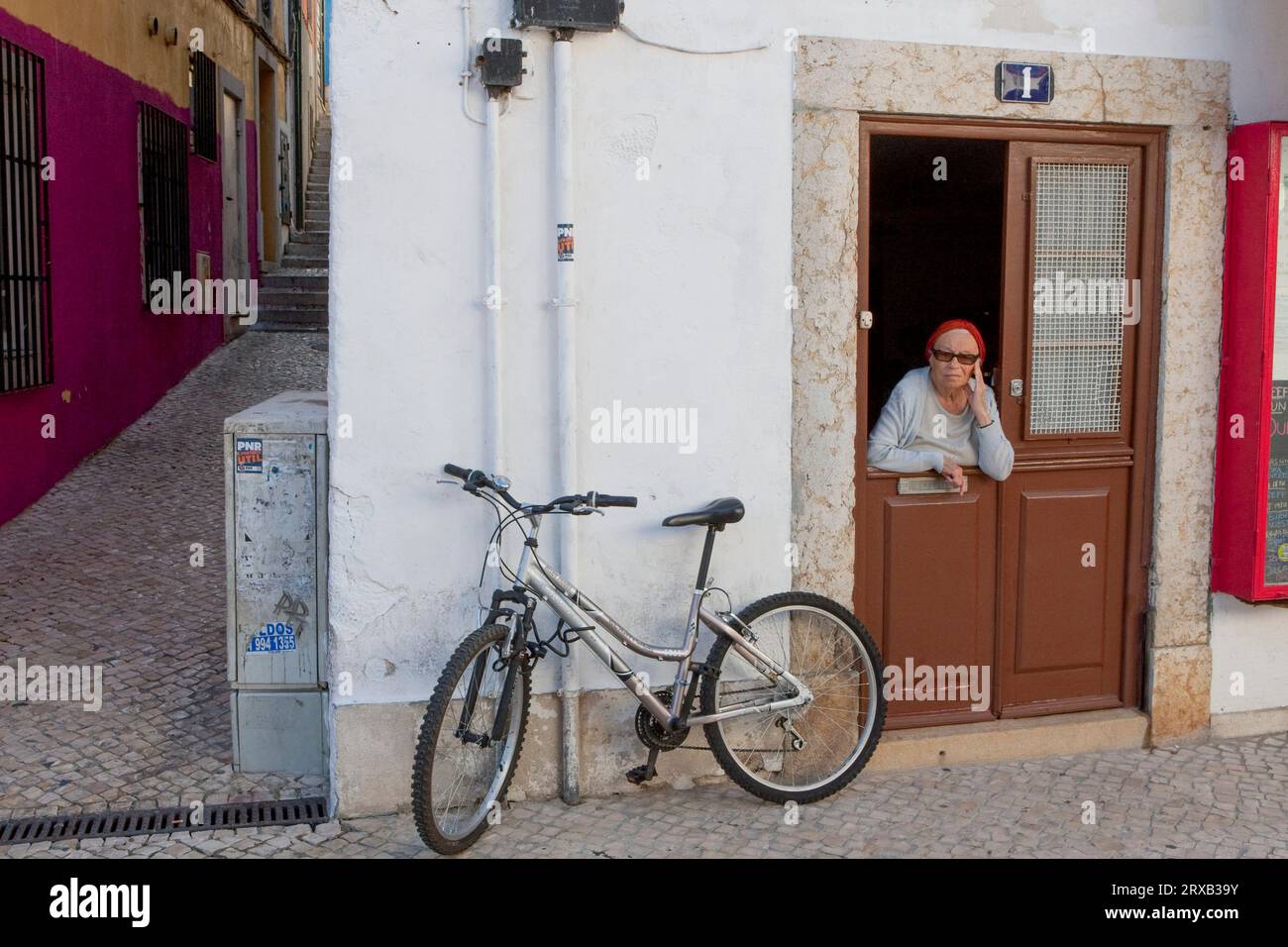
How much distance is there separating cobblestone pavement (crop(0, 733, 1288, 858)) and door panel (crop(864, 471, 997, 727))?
1.19 feet

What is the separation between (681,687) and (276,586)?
159 centimetres

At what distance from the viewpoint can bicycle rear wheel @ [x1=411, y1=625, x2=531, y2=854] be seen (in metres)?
4.16

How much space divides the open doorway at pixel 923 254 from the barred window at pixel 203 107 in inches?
315

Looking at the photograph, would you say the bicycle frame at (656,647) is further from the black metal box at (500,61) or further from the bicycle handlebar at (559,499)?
the black metal box at (500,61)

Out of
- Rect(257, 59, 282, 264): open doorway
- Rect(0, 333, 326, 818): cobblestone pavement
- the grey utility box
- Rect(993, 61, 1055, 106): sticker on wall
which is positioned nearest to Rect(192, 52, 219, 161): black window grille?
Rect(257, 59, 282, 264): open doorway

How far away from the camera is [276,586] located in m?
4.94

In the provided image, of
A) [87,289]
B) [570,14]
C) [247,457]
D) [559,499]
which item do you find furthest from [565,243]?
[87,289]

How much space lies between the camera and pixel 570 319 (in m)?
4.66

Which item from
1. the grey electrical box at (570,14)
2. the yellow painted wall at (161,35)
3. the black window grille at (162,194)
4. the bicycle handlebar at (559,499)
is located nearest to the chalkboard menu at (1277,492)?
the bicycle handlebar at (559,499)

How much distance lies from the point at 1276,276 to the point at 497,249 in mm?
3214

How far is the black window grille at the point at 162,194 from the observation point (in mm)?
11008

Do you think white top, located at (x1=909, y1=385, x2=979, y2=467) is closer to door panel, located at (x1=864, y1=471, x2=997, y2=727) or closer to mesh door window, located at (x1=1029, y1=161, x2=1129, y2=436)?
door panel, located at (x1=864, y1=471, x2=997, y2=727)

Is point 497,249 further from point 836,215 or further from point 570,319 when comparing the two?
point 836,215

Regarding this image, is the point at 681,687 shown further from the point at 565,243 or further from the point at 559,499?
the point at 565,243
